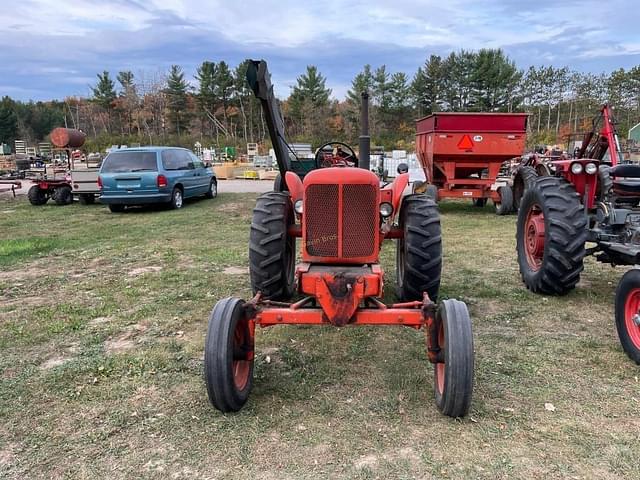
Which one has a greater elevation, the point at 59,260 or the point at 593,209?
the point at 593,209

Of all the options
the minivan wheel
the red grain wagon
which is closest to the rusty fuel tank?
the minivan wheel

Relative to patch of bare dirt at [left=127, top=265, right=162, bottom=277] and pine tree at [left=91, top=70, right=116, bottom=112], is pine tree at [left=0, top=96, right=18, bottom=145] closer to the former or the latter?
pine tree at [left=91, top=70, right=116, bottom=112]

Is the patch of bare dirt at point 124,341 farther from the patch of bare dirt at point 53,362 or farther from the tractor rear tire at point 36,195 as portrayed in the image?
the tractor rear tire at point 36,195

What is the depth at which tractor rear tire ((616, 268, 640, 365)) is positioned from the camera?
3.69 meters

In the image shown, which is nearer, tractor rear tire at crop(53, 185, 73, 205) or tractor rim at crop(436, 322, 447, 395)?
tractor rim at crop(436, 322, 447, 395)

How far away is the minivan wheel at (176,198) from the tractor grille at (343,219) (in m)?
9.76

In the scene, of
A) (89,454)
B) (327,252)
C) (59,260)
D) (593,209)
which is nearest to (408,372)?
(327,252)

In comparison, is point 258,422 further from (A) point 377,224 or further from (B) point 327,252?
(A) point 377,224

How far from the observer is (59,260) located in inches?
287

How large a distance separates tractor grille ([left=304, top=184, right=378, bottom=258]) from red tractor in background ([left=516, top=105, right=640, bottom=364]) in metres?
2.12

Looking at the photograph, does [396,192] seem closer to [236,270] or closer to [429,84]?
[236,270]

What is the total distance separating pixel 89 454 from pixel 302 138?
138ft

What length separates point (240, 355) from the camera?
3.27 m

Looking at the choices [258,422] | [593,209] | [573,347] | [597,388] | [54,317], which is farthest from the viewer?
[593,209]
